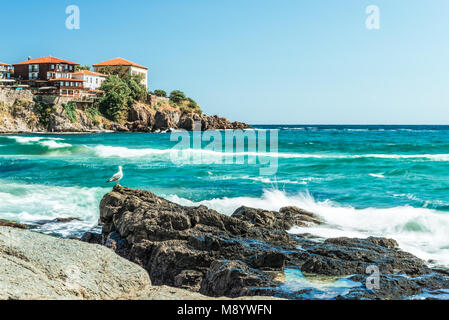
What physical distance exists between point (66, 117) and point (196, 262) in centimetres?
7410

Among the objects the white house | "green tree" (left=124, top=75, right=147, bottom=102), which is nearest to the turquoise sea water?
the white house

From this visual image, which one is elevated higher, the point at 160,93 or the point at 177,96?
the point at 160,93

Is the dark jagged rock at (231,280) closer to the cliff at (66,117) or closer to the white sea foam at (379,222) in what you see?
the white sea foam at (379,222)

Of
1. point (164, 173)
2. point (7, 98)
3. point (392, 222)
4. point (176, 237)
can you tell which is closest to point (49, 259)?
point (176, 237)

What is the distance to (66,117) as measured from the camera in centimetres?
7625

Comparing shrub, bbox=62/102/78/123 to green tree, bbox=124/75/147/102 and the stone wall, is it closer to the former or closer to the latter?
the stone wall

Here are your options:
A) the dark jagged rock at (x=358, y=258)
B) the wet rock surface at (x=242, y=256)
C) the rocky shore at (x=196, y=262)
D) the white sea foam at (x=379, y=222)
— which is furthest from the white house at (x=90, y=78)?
the dark jagged rock at (x=358, y=258)

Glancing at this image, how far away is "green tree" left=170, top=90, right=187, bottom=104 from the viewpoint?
103006 millimetres

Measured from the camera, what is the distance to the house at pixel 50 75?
7975 centimetres

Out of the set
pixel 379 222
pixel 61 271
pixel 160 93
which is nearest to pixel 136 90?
pixel 160 93

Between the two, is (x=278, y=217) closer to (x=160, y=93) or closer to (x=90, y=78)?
(x=90, y=78)

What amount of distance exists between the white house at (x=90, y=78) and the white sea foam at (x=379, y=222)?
73201 millimetres

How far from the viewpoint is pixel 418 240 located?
11898mm

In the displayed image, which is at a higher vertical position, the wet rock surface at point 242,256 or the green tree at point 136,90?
the green tree at point 136,90
